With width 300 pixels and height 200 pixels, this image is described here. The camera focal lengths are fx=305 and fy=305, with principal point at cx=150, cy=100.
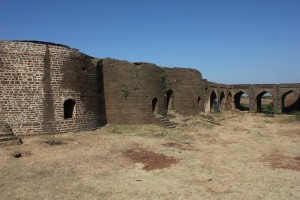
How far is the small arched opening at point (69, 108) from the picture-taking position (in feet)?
49.3

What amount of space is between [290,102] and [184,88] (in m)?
17.2

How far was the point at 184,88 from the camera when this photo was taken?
23.0m

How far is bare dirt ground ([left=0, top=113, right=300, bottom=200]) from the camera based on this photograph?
23.9 feet

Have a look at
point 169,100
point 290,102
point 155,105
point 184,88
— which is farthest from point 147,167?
point 290,102

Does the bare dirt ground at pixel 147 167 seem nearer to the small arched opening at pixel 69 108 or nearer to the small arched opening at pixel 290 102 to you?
the small arched opening at pixel 69 108

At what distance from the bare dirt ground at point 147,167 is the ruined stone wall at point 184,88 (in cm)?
732

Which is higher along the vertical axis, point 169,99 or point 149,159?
point 169,99

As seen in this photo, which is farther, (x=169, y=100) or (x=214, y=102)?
(x=214, y=102)

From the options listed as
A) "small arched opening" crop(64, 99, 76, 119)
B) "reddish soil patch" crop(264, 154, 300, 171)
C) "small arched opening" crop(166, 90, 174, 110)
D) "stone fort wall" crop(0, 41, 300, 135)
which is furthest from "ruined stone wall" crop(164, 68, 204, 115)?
"reddish soil patch" crop(264, 154, 300, 171)

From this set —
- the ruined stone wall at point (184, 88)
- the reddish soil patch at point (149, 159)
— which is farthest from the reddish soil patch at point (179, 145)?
the ruined stone wall at point (184, 88)

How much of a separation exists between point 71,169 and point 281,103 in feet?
91.4

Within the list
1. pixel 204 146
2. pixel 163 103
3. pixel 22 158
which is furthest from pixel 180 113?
pixel 22 158

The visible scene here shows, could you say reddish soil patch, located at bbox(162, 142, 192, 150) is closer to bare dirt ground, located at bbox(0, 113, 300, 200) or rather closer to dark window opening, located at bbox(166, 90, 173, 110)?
bare dirt ground, located at bbox(0, 113, 300, 200)

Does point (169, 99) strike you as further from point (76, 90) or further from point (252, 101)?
point (252, 101)
